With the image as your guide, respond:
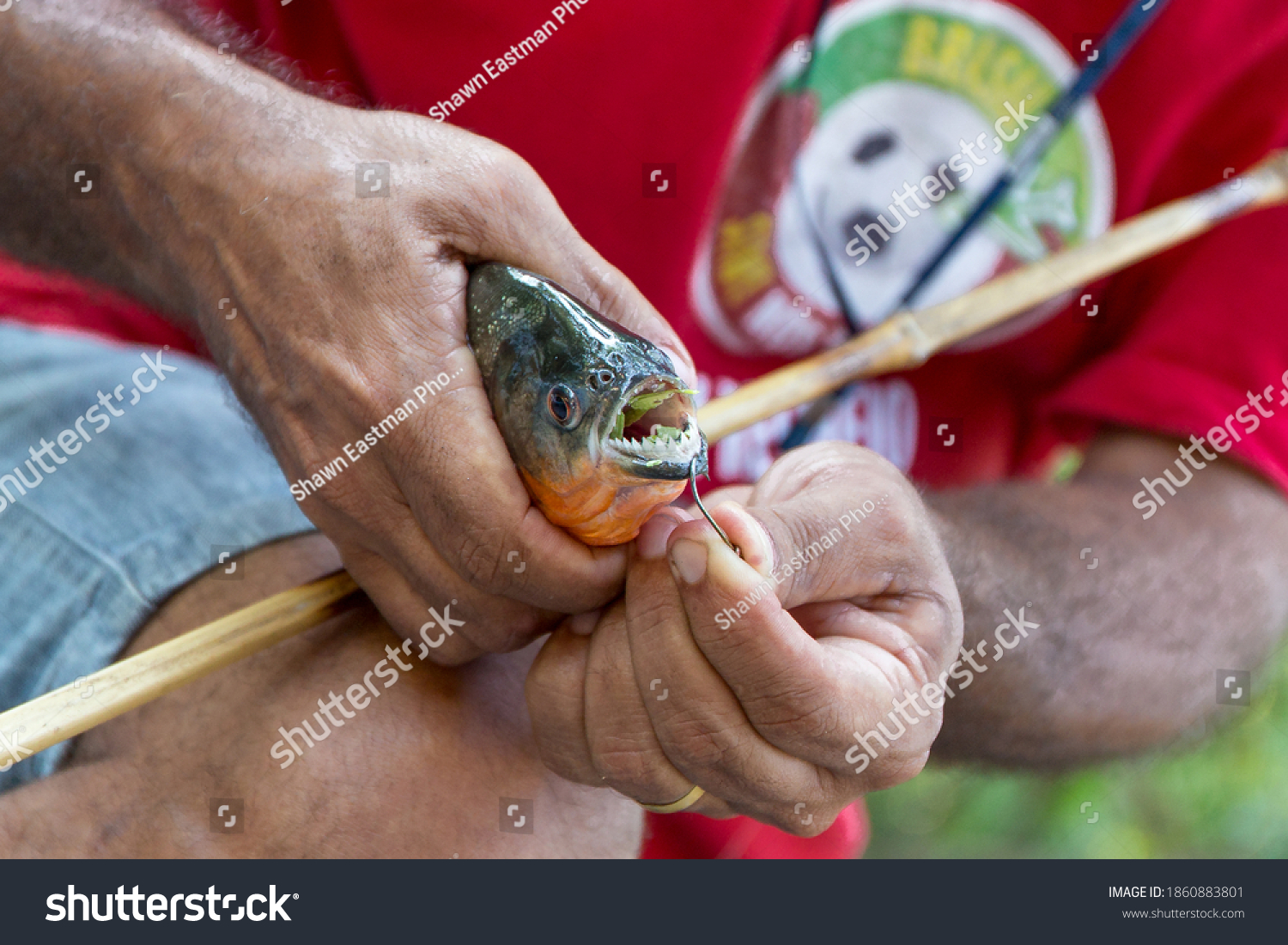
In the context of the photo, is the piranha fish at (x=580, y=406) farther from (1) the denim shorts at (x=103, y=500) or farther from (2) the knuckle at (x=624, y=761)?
(1) the denim shorts at (x=103, y=500)

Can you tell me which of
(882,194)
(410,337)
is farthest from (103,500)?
(882,194)

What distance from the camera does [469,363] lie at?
0.84m

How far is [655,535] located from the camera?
84 cm

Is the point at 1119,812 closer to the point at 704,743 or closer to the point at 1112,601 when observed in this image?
the point at 1112,601

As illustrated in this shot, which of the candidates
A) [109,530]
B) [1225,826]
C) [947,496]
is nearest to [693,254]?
[947,496]

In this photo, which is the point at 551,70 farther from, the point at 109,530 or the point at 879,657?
the point at 879,657

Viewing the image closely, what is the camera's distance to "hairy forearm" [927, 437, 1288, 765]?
1327 mm

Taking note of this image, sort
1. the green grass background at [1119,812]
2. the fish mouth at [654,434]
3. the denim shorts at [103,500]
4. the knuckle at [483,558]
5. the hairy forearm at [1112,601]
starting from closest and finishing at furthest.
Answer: the fish mouth at [654,434] → the knuckle at [483,558] → the denim shorts at [103,500] → the hairy forearm at [1112,601] → the green grass background at [1119,812]

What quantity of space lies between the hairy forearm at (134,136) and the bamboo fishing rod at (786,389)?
0.29m

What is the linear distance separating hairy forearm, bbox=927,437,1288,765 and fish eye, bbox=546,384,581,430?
640 millimetres

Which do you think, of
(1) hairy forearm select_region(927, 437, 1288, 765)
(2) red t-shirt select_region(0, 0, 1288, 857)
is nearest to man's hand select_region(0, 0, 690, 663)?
(2) red t-shirt select_region(0, 0, 1288, 857)

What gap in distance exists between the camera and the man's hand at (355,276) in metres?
0.83

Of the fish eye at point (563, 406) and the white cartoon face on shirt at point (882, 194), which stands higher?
the fish eye at point (563, 406)

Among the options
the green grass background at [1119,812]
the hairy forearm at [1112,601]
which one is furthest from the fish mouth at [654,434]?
the green grass background at [1119,812]
